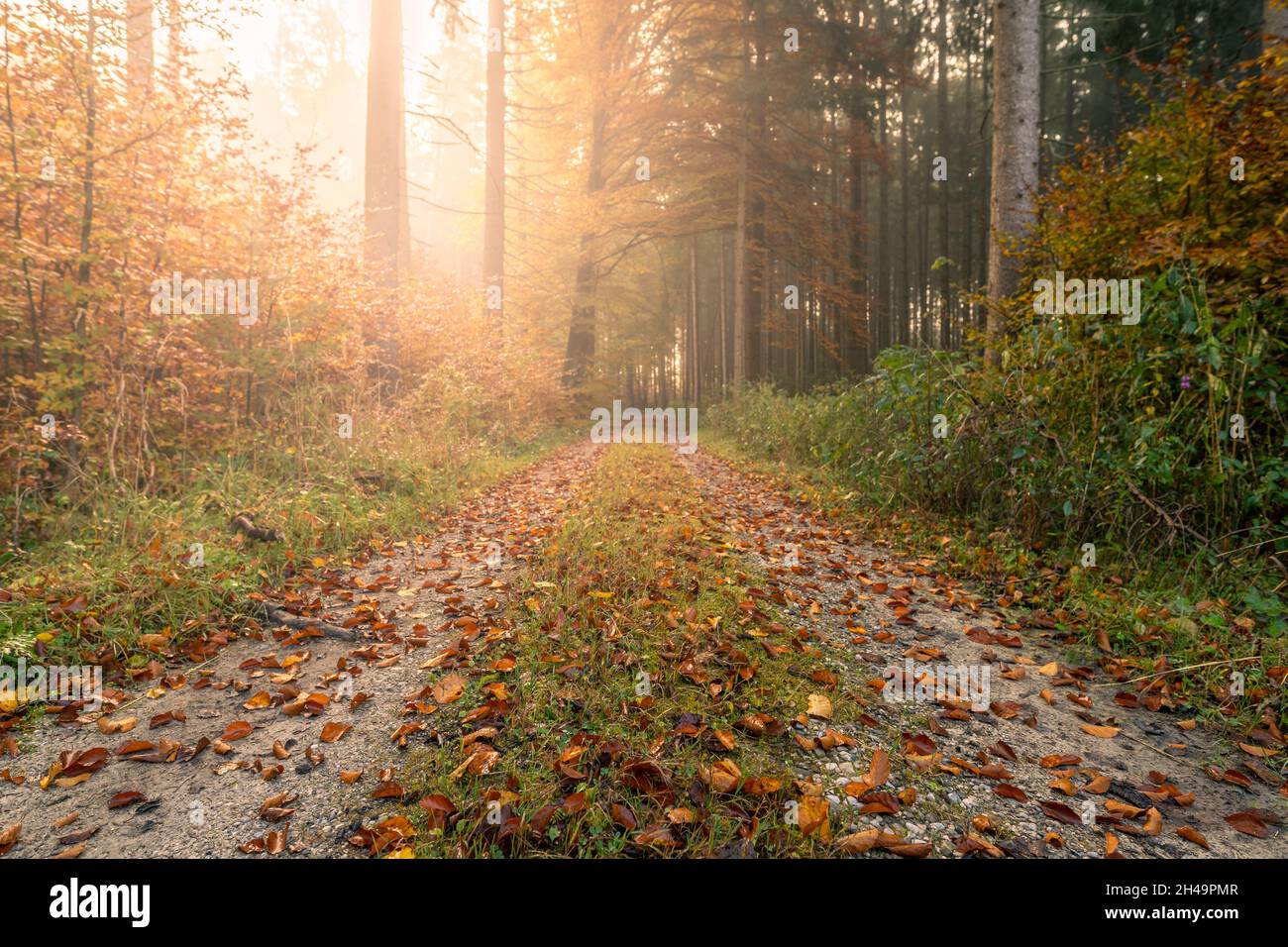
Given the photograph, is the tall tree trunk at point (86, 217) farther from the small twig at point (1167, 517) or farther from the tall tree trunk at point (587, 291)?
the tall tree trunk at point (587, 291)

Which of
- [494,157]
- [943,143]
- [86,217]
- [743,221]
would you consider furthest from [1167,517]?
[943,143]

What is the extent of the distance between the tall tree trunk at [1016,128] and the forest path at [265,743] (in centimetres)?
709

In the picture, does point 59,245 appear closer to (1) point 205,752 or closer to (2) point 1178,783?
(1) point 205,752

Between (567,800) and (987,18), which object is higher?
(987,18)

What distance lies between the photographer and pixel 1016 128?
707 cm

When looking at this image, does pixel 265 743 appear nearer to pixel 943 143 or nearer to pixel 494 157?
pixel 494 157

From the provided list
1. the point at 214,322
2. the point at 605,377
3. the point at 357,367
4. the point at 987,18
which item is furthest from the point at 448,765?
the point at 987,18

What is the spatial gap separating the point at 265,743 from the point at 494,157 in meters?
17.1

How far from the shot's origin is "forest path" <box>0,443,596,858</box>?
1909 mm

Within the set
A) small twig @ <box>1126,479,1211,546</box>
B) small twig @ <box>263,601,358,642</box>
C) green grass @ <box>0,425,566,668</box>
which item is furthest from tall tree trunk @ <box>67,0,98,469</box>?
small twig @ <box>1126,479,1211,546</box>

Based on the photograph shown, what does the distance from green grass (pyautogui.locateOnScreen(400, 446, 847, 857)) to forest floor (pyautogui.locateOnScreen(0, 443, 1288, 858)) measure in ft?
0.04

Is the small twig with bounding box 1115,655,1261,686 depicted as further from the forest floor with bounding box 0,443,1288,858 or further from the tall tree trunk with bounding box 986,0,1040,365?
the tall tree trunk with bounding box 986,0,1040,365

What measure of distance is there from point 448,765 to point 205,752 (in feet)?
3.62
